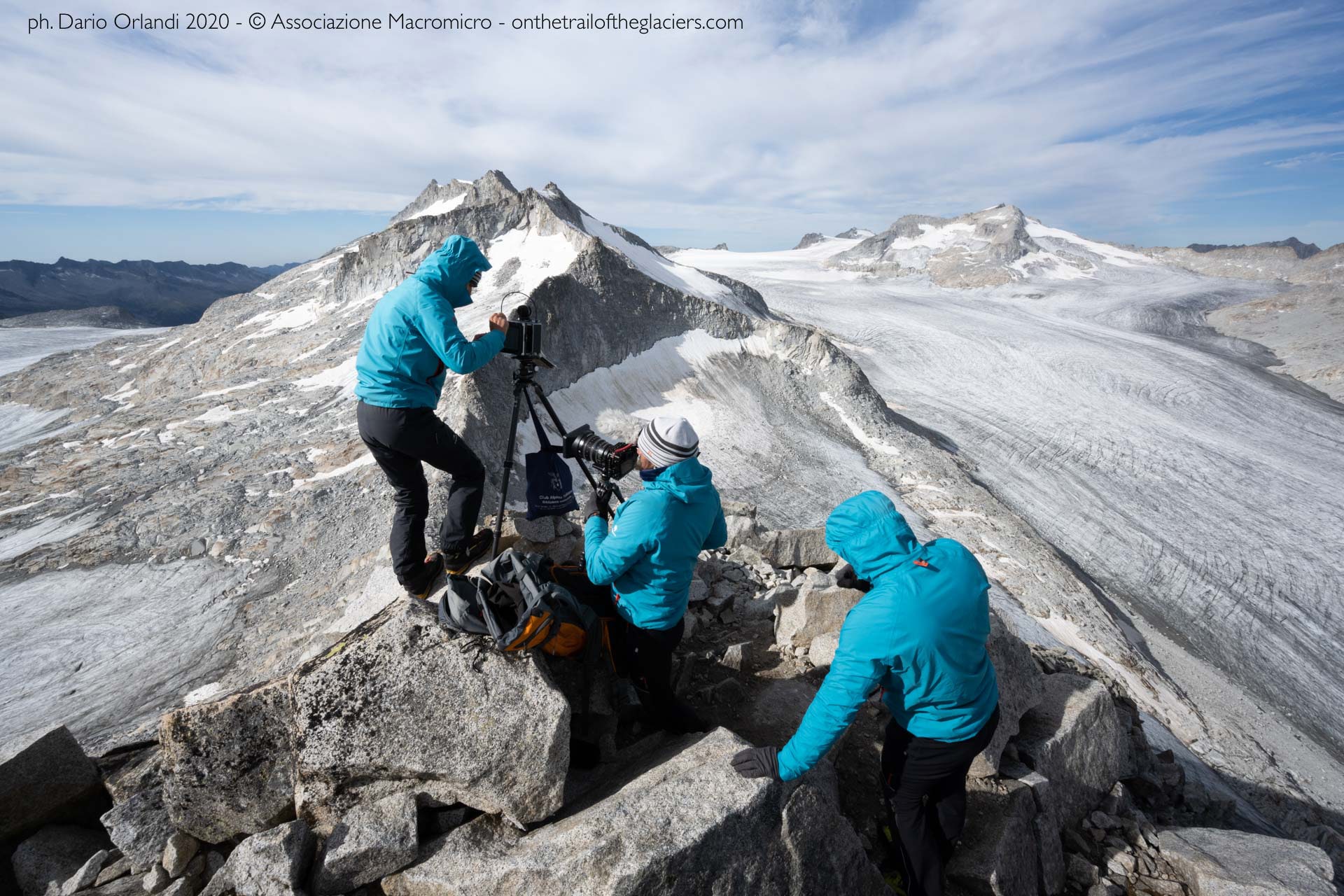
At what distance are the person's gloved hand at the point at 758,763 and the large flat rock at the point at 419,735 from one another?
0.89 meters

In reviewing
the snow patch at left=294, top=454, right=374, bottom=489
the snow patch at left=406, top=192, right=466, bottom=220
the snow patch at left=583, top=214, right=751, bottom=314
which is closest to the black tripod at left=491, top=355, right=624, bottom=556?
the snow patch at left=294, top=454, right=374, bottom=489

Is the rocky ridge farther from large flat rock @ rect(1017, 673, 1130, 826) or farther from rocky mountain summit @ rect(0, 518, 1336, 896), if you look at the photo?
large flat rock @ rect(1017, 673, 1130, 826)

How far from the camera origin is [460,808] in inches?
125

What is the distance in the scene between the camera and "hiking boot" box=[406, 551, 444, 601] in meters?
4.73

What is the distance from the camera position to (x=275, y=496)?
9281mm

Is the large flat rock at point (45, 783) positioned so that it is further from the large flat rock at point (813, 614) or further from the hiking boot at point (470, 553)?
the large flat rock at point (813, 614)

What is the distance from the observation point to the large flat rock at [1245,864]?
360 centimetres

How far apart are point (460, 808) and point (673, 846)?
117 centimetres

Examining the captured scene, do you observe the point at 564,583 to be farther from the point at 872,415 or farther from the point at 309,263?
the point at 309,263

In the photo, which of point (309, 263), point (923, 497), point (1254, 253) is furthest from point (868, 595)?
point (1254, 253)

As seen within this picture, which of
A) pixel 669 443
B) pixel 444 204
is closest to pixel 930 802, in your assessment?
pixel 669 443

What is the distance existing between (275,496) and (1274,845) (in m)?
11.3

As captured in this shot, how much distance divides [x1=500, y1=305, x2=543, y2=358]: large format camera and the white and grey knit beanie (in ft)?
4.49

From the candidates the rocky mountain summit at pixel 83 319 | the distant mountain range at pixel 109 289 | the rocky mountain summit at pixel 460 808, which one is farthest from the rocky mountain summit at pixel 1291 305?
the distant mountain range at pixel 109 289
